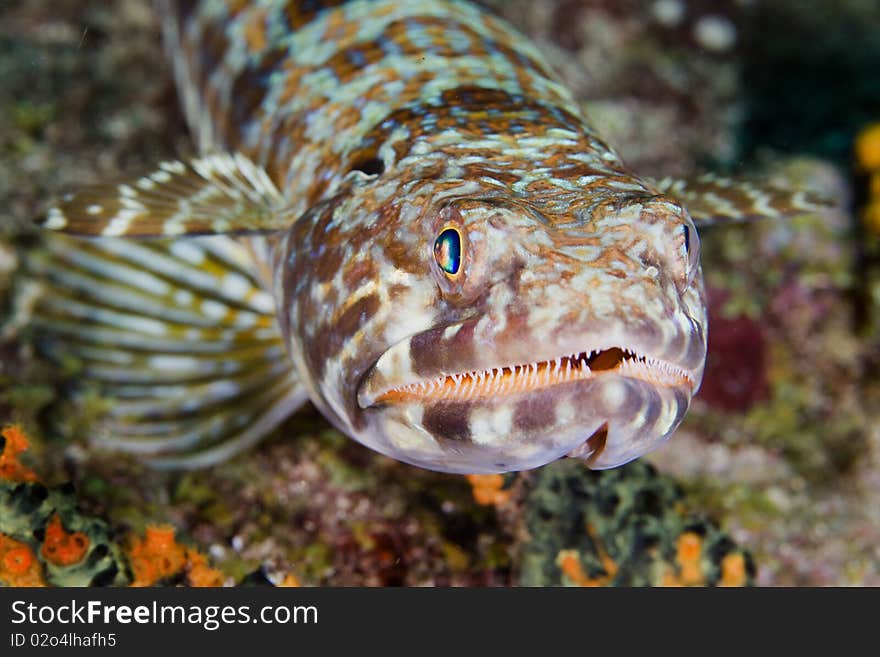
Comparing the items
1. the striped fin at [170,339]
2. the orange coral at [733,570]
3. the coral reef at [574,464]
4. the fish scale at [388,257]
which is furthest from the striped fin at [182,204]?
the orange coral at [733,570]

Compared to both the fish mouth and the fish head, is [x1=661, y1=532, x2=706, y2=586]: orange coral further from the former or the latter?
the fish mouth

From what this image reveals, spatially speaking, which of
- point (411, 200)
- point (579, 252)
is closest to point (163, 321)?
point (411, 200)

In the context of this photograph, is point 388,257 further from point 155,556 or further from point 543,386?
point 155,556

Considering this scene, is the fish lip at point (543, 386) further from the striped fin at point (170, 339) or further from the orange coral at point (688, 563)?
the orange coral at point (688, 563)

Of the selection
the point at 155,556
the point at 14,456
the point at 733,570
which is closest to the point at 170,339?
the point at 14,456

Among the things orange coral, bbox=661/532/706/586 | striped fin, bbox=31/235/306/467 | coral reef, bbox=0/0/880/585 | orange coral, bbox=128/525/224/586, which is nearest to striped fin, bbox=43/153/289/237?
coral reef, bbox=0/0/880/585

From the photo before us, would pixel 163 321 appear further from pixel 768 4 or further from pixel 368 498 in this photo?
pixel 768 4

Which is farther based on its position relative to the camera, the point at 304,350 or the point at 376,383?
the point at 304,350
